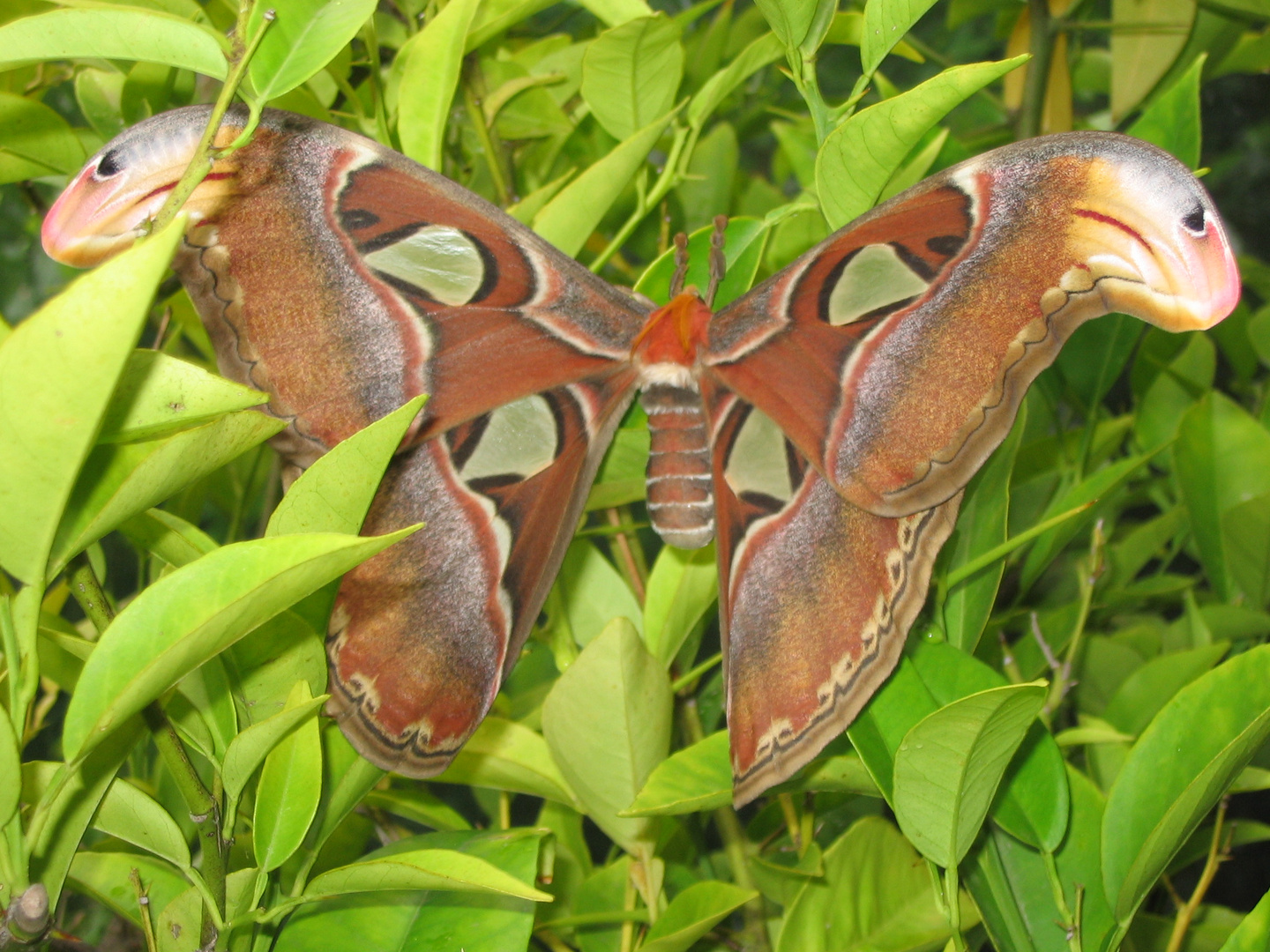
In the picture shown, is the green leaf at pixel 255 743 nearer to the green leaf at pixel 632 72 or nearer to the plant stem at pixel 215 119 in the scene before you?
the plant stem at pixel 215 119

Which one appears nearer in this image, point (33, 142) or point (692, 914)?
point (692, 914)

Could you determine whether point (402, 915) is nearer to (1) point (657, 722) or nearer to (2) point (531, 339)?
(1) point (657, 722)

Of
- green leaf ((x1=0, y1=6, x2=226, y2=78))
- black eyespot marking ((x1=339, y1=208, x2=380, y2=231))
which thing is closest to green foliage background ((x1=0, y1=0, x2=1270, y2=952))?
green leaf ((x1=0, y1=6, x2=226, y2=78))

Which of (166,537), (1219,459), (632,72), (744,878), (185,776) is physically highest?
(632,72)

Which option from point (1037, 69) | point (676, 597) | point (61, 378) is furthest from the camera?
point (1037, 69)

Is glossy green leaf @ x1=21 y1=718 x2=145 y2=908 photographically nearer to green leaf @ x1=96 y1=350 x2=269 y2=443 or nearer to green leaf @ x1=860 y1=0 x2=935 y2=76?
green leaf @ x1=96 y1=350 x2=269 y2=443

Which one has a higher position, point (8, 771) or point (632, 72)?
point (632, 72)

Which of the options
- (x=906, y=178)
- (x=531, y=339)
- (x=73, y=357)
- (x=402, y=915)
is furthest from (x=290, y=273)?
(x=906, y=178)

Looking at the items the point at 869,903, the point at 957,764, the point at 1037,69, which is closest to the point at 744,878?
the point at 869,903

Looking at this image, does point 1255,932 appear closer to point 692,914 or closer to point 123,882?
point 692,914
